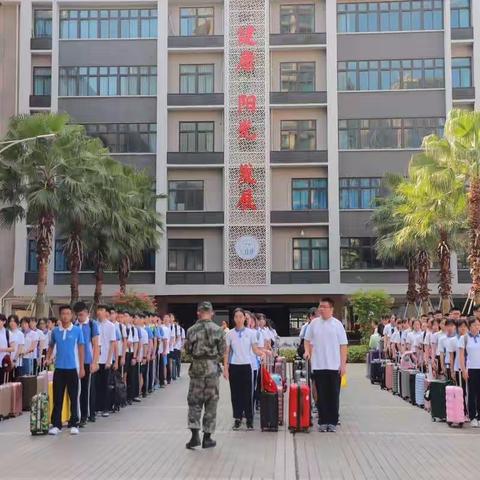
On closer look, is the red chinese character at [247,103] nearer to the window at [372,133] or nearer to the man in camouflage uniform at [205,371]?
the window at [372,133]

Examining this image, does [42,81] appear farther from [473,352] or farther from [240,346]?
[473,352]

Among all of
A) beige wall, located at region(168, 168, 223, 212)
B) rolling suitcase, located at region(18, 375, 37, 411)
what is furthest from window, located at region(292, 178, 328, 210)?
rolling suitcase, located at region(18, 375, 37, 411)

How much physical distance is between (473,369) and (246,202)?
32893mm

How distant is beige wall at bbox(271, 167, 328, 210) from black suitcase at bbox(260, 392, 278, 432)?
3463 centimetres

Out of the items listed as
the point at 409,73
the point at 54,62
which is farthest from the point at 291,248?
the point at 54,62

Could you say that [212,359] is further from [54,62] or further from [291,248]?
[54,62]

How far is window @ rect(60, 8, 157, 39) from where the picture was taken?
48.6 metres

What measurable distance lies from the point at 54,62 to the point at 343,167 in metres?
17.7

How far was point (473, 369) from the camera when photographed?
1435 centimetres

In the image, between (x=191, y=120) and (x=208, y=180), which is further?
(x=191, y=120)

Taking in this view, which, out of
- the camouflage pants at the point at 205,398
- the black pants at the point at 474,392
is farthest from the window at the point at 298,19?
the camouflage pants at the point at 205,398

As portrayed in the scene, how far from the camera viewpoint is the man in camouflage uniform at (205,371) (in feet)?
37.6

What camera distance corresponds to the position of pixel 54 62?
1892 inches

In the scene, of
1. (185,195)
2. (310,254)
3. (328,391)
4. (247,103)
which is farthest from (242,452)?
(247,103)
